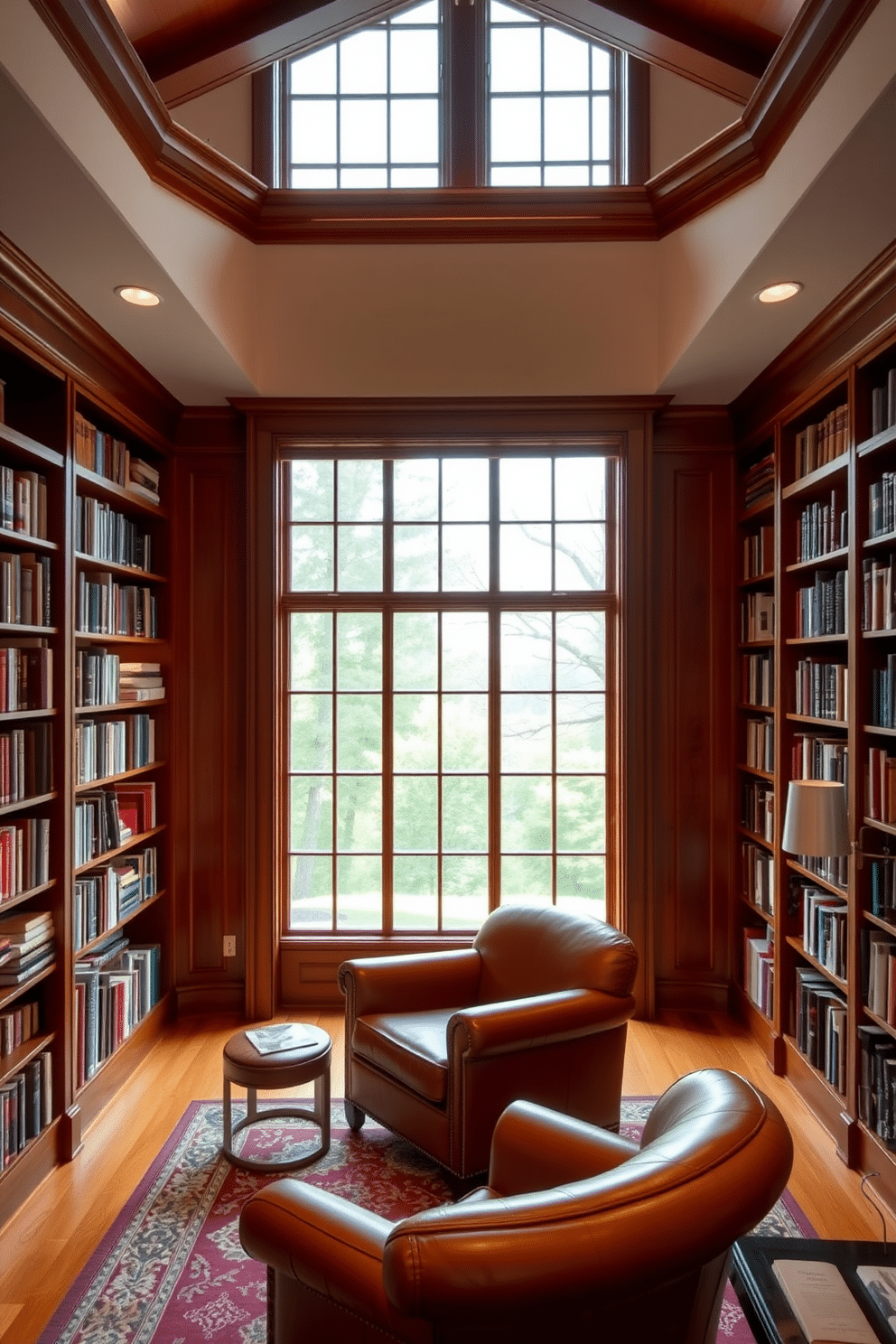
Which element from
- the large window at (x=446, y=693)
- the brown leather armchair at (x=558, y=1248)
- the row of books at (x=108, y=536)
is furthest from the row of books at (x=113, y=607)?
the brown leather armchair at (x=558, y=1248)

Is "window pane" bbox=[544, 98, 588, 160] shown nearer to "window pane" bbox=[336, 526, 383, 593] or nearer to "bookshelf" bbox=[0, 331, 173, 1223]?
"window pane" bbox=[336, 526, 383, 593]

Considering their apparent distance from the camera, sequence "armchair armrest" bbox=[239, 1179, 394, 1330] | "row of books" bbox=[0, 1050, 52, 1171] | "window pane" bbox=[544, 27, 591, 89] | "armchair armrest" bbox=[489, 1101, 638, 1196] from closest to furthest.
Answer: "armchair armrest" bbox=[239, 1179, 394, 1330] < "armchair armrest" bbox=[489, 1101, 638, 1196] < "row of books" bbox=[0, 1050, 52, 1171] < "window pane" bbox=[544, 27, 591, 89]

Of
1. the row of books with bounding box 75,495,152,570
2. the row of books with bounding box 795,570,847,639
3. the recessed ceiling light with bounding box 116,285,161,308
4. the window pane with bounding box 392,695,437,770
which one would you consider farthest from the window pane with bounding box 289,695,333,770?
the row of books with bounding box 795,570,847,639

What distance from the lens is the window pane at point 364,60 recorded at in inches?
172

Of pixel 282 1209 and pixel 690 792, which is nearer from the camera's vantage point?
pixel 282 1209

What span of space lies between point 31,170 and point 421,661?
112 inches

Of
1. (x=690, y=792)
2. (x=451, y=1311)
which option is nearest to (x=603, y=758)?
(x=690, y=792)

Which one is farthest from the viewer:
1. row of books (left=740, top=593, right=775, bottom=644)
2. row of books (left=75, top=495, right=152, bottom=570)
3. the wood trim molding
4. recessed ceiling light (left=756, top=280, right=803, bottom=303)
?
row of books (left=740, top=593, right=775, bottom=644)

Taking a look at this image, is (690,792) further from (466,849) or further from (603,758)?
(466,849)

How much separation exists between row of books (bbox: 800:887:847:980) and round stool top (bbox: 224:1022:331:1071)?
1.93 m

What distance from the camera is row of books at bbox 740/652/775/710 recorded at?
13.6 feet

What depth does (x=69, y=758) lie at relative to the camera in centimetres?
324

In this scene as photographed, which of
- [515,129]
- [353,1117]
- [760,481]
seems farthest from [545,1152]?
[515,129]

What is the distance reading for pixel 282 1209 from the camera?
72.3 inches
